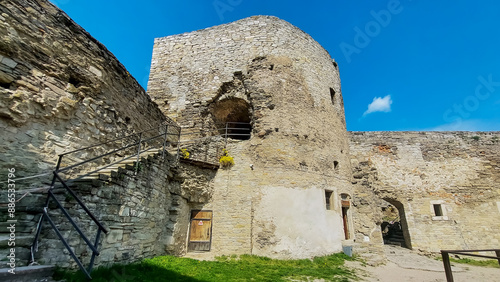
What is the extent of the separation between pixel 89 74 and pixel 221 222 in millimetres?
5929

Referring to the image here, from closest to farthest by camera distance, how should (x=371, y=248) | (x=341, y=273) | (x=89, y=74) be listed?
(x=89, y=74)
(x=341, y=273)
(x=371, y=248)

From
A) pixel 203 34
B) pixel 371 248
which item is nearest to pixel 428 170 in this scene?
pixel 371 248

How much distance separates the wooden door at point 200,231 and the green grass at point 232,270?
3.14ft

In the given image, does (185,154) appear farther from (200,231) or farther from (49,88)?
(49,88)

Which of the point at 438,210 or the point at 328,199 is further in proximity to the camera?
the point at 438,210

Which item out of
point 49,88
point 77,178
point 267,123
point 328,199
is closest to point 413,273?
point 328,199

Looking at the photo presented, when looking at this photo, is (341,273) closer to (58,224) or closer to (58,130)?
(58,224)

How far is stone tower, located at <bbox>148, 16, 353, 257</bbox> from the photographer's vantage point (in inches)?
328

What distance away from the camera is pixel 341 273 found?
21.5 feet

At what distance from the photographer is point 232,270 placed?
6.14 m

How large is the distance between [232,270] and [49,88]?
5837 millimetres

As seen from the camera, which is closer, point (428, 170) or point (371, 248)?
point (371, 248)

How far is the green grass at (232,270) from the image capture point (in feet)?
15.5

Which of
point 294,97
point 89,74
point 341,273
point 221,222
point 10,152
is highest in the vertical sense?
point 294,97
